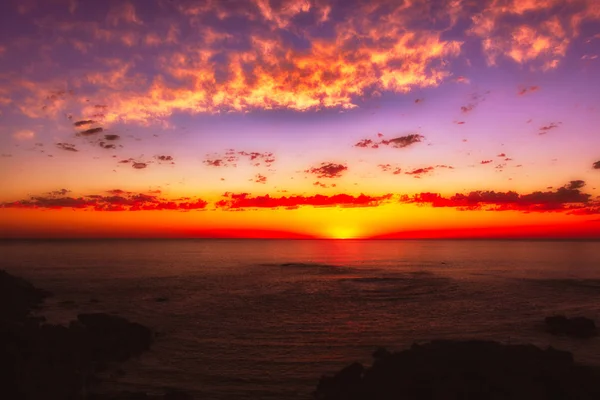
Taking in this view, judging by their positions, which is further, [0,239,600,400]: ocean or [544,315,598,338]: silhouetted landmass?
[544,315,598,338]: silhouetted landmass

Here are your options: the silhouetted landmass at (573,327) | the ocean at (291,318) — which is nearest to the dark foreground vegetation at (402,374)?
the ocean at (291,318)

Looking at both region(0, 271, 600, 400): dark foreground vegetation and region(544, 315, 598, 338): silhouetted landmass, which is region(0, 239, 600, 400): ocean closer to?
region(544, 315, 598, 338): silhouetted landmass

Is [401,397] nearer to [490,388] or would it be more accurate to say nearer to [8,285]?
[490,388]

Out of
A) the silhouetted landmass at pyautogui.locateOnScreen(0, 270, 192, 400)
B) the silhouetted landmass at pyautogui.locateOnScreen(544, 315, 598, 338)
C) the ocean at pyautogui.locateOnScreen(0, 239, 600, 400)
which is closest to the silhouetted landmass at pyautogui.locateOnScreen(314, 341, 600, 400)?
the ocean at pyautogui.locateOnScreen(0, 239, 600, 400)

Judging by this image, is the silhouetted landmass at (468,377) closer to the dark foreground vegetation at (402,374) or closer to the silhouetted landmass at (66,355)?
the dark foreground vegetation at (402,374)

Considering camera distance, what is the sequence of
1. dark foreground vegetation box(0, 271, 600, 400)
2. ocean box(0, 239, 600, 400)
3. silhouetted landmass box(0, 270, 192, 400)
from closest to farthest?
dark foreground vegetation box(0, 271, 600, 400) < silhouetted landmass box(0, 270, 192, 400) < ocean box(0, 239, 600, 400)

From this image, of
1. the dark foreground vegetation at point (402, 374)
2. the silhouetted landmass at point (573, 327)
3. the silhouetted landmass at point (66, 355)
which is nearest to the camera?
the dark foreground vegetation at point (402, 374)
